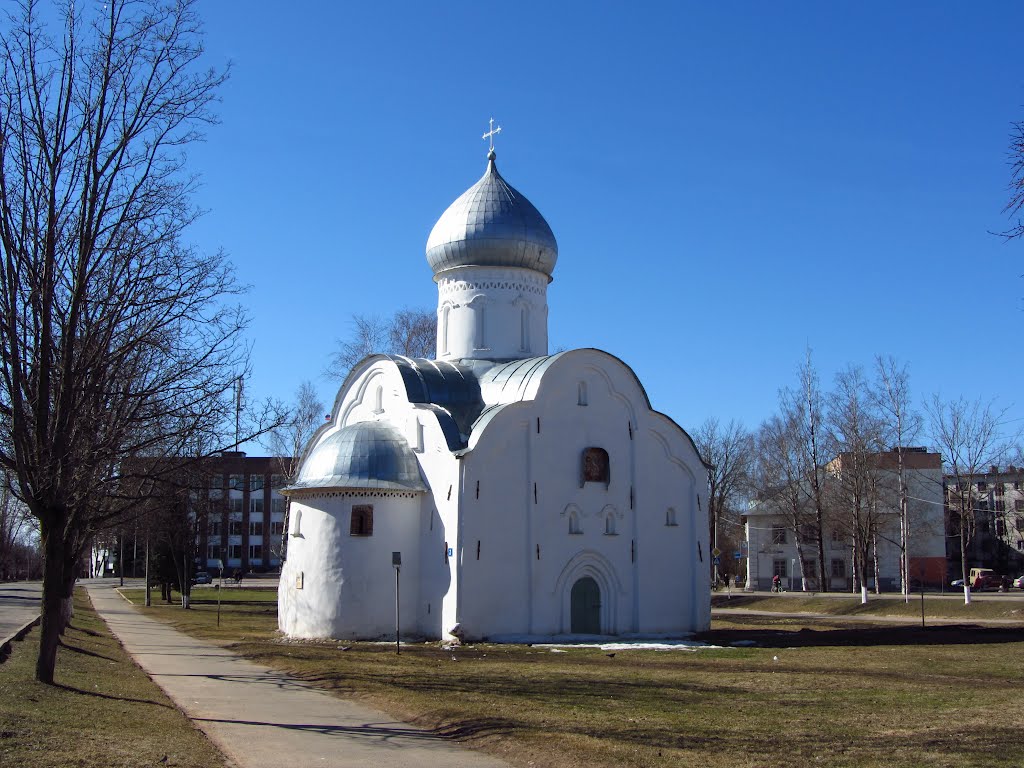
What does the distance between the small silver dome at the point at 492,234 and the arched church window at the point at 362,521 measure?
744 cm

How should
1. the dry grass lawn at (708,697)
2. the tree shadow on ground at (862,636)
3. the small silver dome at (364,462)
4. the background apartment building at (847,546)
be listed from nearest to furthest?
the dry grass lawn at (708,697), the tree shadow on ground at (862,636), the small silver dome at (364,462), the background apartment building at (847,546)

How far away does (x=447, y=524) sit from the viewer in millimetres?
22672

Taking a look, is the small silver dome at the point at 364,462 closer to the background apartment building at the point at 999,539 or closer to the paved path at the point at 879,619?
the paved path at the point at 879,619

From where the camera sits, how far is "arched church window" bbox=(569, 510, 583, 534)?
23.6 metres

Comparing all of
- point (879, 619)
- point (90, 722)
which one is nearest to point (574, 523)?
point (879, 619)

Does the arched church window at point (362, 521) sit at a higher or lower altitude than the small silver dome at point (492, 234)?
lower

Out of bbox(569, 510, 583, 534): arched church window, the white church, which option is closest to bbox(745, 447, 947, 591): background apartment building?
the white church

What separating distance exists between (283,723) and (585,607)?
13457mm

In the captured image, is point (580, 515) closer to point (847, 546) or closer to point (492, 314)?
point (492, 314)

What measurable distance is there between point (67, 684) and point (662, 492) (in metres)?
15.8

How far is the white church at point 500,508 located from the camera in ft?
74.3

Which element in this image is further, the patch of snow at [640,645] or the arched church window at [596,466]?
the arched church window at [596,466]

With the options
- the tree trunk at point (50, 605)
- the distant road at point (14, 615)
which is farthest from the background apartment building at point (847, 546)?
the tree trunk at point (50, 605)

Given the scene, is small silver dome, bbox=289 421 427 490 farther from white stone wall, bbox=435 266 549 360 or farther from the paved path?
the paved path
